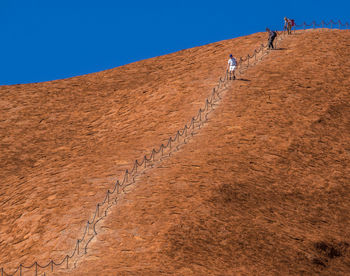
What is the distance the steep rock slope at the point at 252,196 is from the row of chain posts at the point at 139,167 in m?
0.54

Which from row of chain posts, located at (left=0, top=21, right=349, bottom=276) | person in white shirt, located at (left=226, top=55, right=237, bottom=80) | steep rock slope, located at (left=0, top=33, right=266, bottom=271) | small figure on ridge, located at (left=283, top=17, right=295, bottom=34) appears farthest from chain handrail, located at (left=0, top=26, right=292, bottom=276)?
small figure on ridge, located at (left=283, top=17, right=295, bottom=34)

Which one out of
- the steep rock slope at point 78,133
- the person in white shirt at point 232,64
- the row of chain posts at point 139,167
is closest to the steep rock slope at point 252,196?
the row of chain posts at point 139,167

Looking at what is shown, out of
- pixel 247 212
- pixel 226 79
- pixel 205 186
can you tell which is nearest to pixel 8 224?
pixel 205 186

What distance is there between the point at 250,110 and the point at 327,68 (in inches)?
332

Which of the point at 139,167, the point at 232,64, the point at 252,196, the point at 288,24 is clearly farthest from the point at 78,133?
the point at 288,24

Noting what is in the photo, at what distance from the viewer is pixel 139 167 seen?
30891mm

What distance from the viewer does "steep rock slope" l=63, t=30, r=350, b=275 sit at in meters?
22.6

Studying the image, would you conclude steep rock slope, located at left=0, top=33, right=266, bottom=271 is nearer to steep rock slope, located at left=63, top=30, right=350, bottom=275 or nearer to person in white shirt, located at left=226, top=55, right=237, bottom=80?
person in white shirt, located at left=226, top=55, right=237, bottom=80

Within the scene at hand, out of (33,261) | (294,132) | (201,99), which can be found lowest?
(33,261)

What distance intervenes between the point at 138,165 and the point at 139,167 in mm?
287

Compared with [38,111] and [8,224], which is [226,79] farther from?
[8,224]

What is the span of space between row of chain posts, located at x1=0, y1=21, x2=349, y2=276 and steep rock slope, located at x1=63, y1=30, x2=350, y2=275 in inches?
21.3

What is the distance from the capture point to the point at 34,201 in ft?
99.6

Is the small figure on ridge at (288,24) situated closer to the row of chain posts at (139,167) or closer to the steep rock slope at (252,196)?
the row of chain posts at (139,167)
